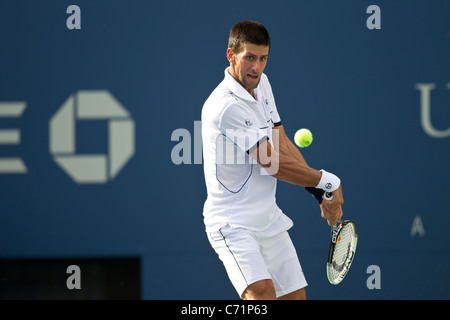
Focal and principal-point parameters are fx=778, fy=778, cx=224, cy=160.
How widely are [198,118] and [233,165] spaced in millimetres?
1449

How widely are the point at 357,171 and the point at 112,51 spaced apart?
174 cm

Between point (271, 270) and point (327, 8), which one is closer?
point (271, 270)

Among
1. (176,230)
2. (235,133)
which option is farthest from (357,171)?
(235,133)

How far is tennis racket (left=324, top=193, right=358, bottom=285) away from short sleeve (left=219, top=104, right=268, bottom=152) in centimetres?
70

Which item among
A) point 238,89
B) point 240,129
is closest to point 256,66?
point 238,89

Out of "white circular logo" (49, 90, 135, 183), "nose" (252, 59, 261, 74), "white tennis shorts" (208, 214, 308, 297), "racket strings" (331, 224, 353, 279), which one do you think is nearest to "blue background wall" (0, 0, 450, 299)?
"white circular logo" (49, 90, 135, 183)

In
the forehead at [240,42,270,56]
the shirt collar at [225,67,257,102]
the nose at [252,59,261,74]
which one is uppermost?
the forehead at [240,42,270,56]

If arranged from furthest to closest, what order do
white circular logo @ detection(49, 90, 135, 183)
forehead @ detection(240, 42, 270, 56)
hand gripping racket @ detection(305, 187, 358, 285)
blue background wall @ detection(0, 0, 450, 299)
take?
white circular logo @ detection(49, 90, 135, 183) < blue background wall @ detection(0, 0, 450, 299) < hand gripping racket @ detection(305, 187, 358, 285) < forehead @ detection(240, 42, 270, 56)

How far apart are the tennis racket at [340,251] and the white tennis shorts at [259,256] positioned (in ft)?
0.85

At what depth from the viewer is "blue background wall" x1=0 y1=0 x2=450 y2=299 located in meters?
4.89

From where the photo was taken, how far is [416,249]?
4902 mm

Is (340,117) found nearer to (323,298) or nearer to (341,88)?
(341,88)

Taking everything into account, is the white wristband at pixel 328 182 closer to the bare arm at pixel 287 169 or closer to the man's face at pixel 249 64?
the bare arm at pixel 287 169

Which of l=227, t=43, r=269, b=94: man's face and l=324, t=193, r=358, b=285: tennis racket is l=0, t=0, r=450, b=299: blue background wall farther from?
l=227, t=43, r=269, b=94: man's face
